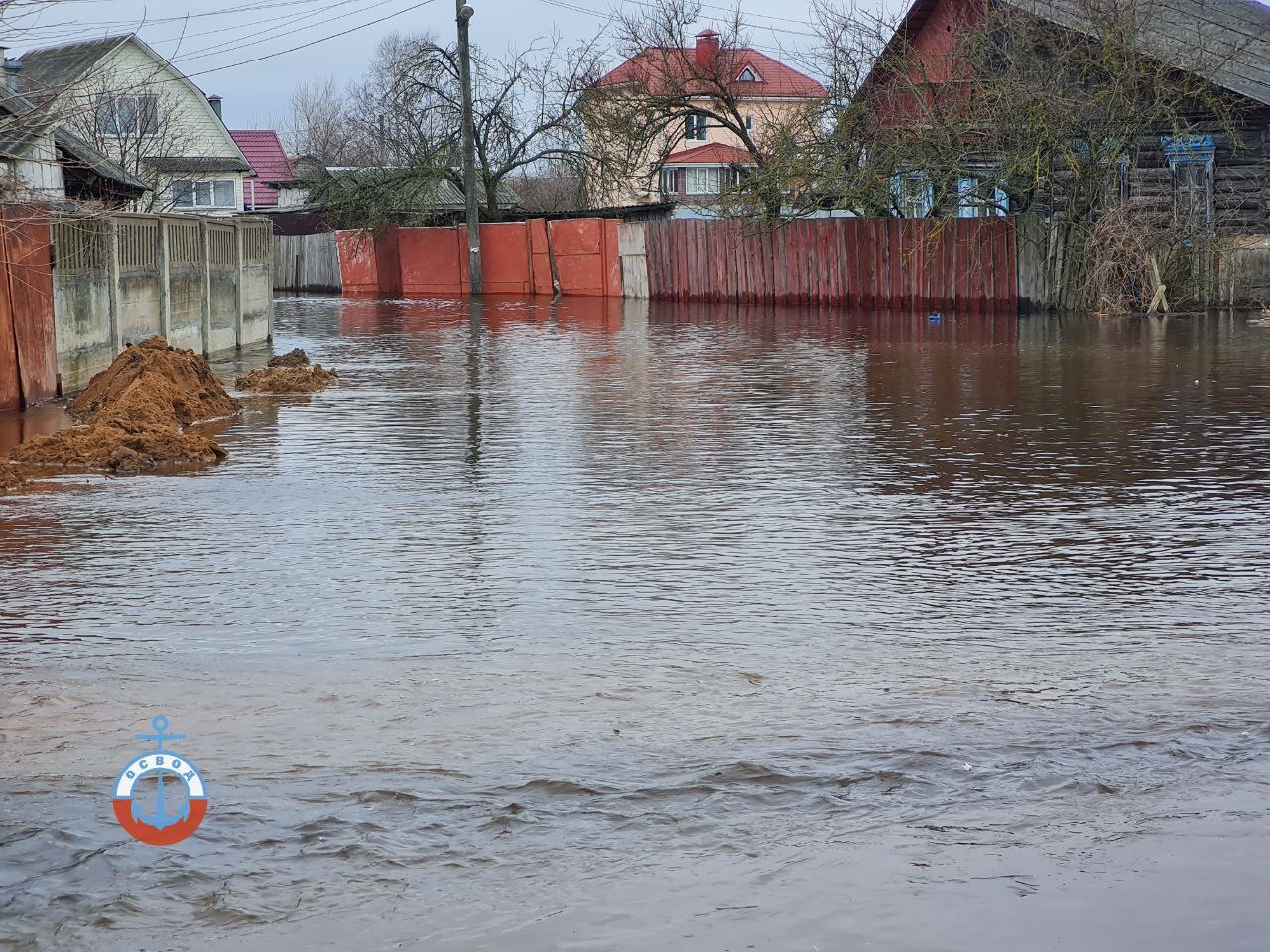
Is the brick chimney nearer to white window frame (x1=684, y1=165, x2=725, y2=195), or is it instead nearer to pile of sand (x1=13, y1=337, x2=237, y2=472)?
pile of sand (x1=13, y1=337, x2=237, y2=472)

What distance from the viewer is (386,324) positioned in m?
30.4

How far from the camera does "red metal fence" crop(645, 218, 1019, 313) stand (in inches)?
1161

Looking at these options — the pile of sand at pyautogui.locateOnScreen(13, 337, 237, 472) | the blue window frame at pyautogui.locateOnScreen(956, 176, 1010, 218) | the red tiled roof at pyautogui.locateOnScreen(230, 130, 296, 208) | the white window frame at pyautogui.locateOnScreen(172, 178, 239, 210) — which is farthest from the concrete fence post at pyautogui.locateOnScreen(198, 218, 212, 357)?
the red tiled roof at pyautogui.locateOnScreen(230, 130, 296, 208)

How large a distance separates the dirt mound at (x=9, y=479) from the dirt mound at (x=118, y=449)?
0.59 metres

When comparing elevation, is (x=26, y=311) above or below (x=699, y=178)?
below

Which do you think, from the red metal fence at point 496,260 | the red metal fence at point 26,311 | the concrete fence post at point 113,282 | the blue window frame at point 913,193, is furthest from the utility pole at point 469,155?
the red metal fence at point 26,311

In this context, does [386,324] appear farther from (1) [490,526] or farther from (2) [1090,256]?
(1) [490,526]

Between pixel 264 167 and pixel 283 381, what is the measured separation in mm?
65508

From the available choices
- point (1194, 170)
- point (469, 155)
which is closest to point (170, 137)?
point (469, 155)

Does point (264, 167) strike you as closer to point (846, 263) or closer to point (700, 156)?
point (700, 156)

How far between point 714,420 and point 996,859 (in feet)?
31.8

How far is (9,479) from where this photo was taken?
33.8ft

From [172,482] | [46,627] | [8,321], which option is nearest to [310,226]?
[8,321]

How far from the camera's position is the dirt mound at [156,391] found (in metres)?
13.1
